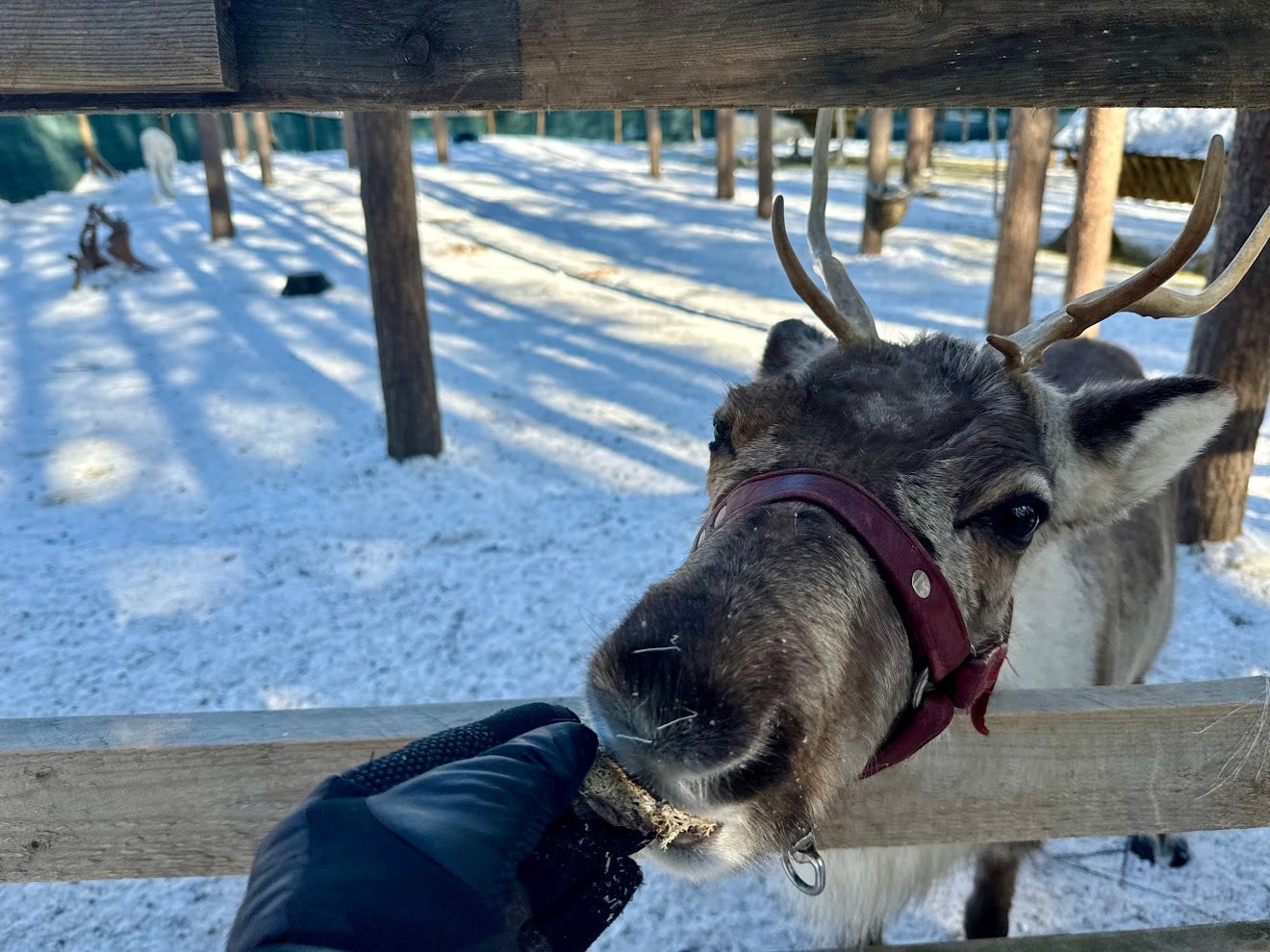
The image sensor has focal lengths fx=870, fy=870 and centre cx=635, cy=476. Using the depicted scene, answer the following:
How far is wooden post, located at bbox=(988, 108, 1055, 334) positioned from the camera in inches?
303

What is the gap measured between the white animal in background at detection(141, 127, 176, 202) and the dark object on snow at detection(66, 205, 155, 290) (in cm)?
579

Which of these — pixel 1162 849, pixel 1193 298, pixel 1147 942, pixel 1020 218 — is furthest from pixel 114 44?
pixel 1020 218

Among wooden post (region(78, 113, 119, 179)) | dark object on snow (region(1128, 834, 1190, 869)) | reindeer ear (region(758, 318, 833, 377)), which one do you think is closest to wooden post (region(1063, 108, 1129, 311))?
dark object on snow (region(1128, 834, 1190, 869))

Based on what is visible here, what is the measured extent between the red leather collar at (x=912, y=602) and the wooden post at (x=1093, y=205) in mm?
5865

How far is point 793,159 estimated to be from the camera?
80.4ft

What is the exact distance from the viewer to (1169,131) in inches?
572

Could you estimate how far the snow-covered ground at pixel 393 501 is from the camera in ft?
10.4

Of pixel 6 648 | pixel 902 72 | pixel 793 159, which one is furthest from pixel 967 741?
pixel 793 159

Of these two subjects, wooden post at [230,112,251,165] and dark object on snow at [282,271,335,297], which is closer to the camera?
dark object on snow at [282,271,335,297]

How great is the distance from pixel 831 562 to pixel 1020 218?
25.2 feet

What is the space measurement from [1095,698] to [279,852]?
1.55m

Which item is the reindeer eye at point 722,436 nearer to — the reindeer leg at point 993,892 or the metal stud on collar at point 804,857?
the metal stud on collar at point 804,857

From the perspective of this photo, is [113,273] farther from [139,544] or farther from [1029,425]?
[1029,425]

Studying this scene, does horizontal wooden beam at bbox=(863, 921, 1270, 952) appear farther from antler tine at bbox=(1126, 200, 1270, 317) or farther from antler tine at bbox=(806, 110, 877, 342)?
antler tine at bbox=(806, 110, 877, 342)
